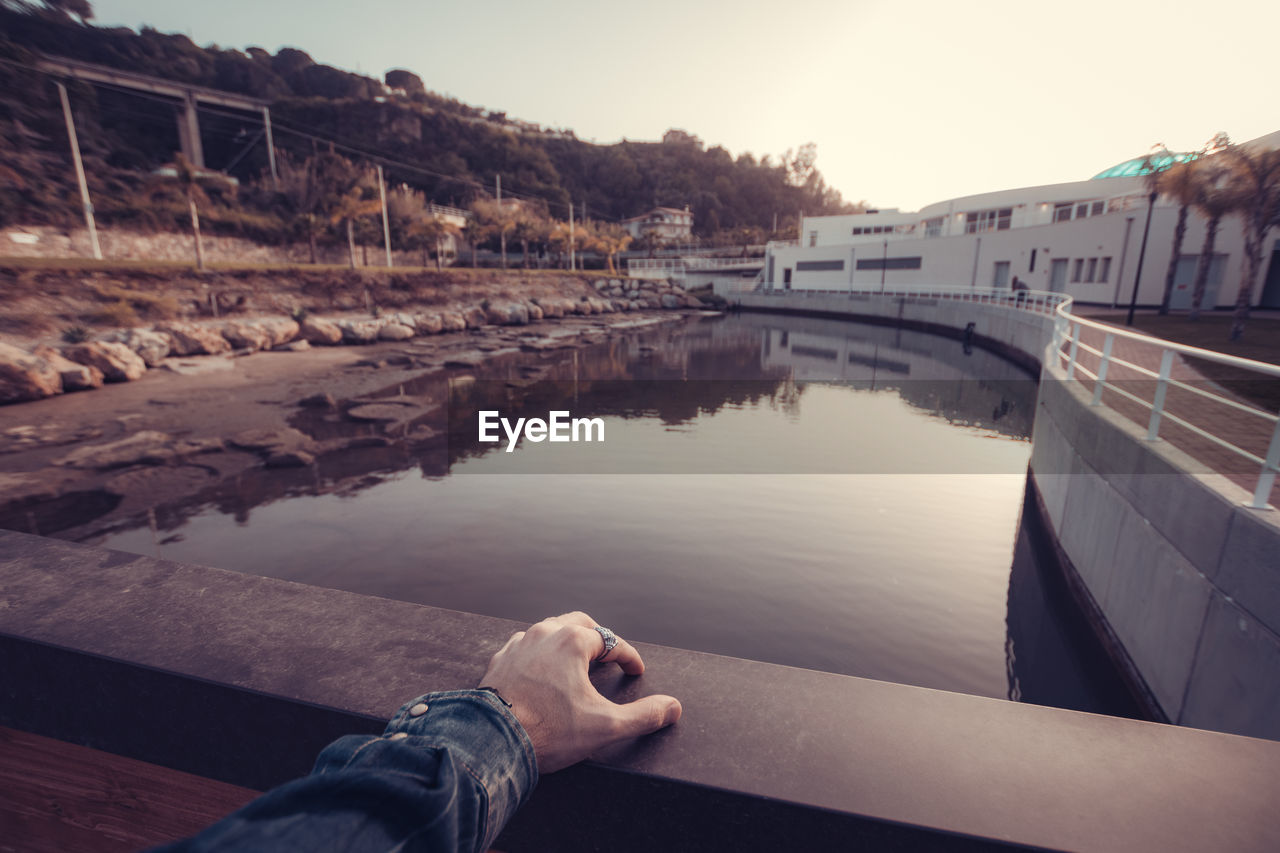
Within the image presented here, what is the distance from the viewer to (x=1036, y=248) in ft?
118

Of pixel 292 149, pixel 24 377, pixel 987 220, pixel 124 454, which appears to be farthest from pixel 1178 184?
pixel 292 149

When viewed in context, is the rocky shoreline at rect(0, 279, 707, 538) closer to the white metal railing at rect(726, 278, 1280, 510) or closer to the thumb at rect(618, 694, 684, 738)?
the thumb at rect(618, 694, 684, 738)

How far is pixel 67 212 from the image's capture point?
3122cm

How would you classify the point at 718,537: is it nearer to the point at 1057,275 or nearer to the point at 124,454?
the point at 124,454

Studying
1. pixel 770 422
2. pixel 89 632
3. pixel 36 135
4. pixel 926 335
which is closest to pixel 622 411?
pixel 770 422

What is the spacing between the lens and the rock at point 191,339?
1984cm

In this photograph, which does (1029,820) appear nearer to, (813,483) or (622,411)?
(813,483)

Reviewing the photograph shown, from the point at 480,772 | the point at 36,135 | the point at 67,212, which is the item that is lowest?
the point at 480,772

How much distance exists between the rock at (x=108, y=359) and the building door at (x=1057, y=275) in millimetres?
44747

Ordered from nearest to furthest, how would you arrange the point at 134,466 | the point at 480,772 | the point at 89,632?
1. the point at 480,772
2. the point at 89,632
3. the point at 134,466

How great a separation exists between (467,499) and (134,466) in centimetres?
634

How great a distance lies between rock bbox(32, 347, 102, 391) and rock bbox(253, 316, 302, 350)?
7.70 metres

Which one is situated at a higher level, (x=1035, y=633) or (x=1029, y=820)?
(x=1029, y=820)

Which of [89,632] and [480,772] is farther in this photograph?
[89,632]
